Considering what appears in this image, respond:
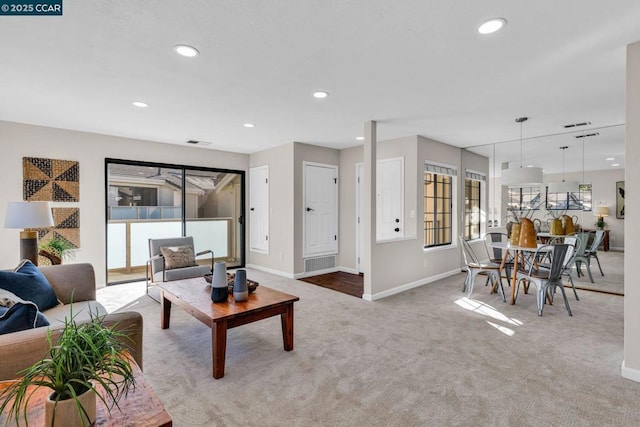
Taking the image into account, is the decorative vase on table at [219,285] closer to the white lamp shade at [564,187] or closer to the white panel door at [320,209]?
the white panel door at [320,209]

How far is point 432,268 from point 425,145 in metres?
2.06

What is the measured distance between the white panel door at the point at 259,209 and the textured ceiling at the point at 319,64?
202cm

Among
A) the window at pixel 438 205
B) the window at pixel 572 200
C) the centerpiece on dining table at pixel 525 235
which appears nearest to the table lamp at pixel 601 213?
the window at pixel 572 200

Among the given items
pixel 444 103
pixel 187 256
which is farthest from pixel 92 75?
pixel 444 103

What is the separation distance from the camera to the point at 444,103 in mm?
3580

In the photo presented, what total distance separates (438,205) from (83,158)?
19.0 feet

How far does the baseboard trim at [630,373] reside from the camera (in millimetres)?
2326

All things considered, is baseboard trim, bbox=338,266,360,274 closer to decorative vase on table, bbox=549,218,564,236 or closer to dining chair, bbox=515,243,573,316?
dining chair, bbox=515,243,573,316

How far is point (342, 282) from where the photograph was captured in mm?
5406

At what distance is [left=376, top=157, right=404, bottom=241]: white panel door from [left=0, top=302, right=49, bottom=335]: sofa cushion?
14.2 feet

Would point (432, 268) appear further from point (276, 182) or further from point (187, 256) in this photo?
point (187, 256)

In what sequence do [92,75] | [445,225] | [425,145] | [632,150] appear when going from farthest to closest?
[445,225]
[425,145]
[92,75]
[632,150]

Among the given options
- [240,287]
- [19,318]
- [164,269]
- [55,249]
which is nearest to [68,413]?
[19,318]

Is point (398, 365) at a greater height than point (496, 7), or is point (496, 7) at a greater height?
point (496, 7)
